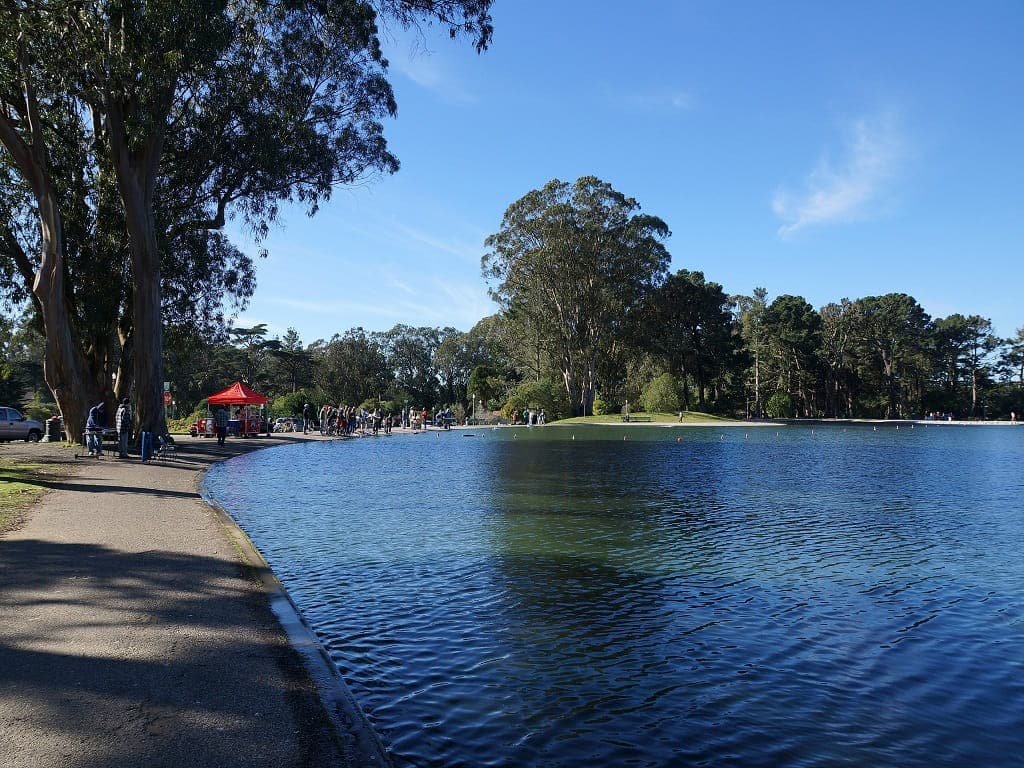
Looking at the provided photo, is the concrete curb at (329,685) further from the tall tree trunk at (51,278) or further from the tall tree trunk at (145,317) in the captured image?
the tall tree trunk at (51,278)

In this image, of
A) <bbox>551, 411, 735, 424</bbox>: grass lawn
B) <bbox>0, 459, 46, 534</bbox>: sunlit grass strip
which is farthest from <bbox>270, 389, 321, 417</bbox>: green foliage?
<bbox>0, 459, 46, 534</bbox>: sunlit grass strip

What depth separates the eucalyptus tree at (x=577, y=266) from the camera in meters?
59.8

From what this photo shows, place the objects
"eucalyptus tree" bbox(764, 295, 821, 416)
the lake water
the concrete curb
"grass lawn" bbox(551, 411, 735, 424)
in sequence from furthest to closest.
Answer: "eucalyptus tree" bbox(764, 295, 821, 416) → "grass lawn" bbox(551, 411, 735, 424) → the lake water → the concrete curb

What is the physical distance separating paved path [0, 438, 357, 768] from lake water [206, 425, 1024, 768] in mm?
833

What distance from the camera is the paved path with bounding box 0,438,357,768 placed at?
3.77 metres

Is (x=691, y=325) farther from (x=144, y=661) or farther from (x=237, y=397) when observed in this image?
(x=144, y=661)

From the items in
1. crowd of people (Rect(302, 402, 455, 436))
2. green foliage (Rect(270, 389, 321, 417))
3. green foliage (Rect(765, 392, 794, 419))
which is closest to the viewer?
crowd of people (Rect(302, 402, 455, 436))

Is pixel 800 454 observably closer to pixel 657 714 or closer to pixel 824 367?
pixel 657 714

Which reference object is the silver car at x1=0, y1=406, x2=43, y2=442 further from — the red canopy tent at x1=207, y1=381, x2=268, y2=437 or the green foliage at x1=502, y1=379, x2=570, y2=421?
the green foliage at x1=502, y1=379, x2=570, y2=421

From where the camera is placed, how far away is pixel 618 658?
6.42 m

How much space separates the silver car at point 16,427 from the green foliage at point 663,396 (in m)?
45.3

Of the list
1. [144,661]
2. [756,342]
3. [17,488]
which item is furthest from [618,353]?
[144,661]

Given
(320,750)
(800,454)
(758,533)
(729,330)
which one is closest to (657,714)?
(320,750)

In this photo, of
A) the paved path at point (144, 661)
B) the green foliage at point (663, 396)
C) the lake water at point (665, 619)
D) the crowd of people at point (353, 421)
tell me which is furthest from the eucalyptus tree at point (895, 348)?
the paved path at point (144, 661)
